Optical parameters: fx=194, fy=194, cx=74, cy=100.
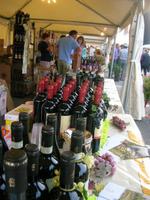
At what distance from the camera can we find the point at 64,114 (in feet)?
3.20

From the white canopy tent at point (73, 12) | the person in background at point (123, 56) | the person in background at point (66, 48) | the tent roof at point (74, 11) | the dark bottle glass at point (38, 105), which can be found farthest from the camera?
the person in background at point (123, 56)

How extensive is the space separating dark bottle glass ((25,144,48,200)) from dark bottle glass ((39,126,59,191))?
51 millimetres

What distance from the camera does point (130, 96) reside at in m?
3.72

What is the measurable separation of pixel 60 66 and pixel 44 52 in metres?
0.73

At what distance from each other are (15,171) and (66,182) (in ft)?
0.55

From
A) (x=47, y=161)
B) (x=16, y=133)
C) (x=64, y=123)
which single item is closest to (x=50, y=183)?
(x=47, y=161)

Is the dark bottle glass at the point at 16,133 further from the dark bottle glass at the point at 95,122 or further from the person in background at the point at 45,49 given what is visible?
the person in background at the point at 45,49

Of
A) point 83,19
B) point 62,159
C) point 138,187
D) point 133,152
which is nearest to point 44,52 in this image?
point 83,19

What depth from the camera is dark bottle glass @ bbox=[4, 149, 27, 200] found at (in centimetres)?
35

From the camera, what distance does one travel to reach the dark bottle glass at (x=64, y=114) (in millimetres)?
951

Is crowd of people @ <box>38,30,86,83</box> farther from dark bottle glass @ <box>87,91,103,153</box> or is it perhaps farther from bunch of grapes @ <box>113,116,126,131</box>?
dark bottle glass @ <box>87,91,103,153</box>

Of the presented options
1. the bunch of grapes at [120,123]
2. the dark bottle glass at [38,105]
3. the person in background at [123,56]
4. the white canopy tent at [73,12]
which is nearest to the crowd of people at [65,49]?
the white canopy tent at [73,12]

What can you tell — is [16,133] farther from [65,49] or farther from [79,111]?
[65,49]

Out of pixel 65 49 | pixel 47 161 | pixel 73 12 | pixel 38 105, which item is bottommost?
pixel 47 161
